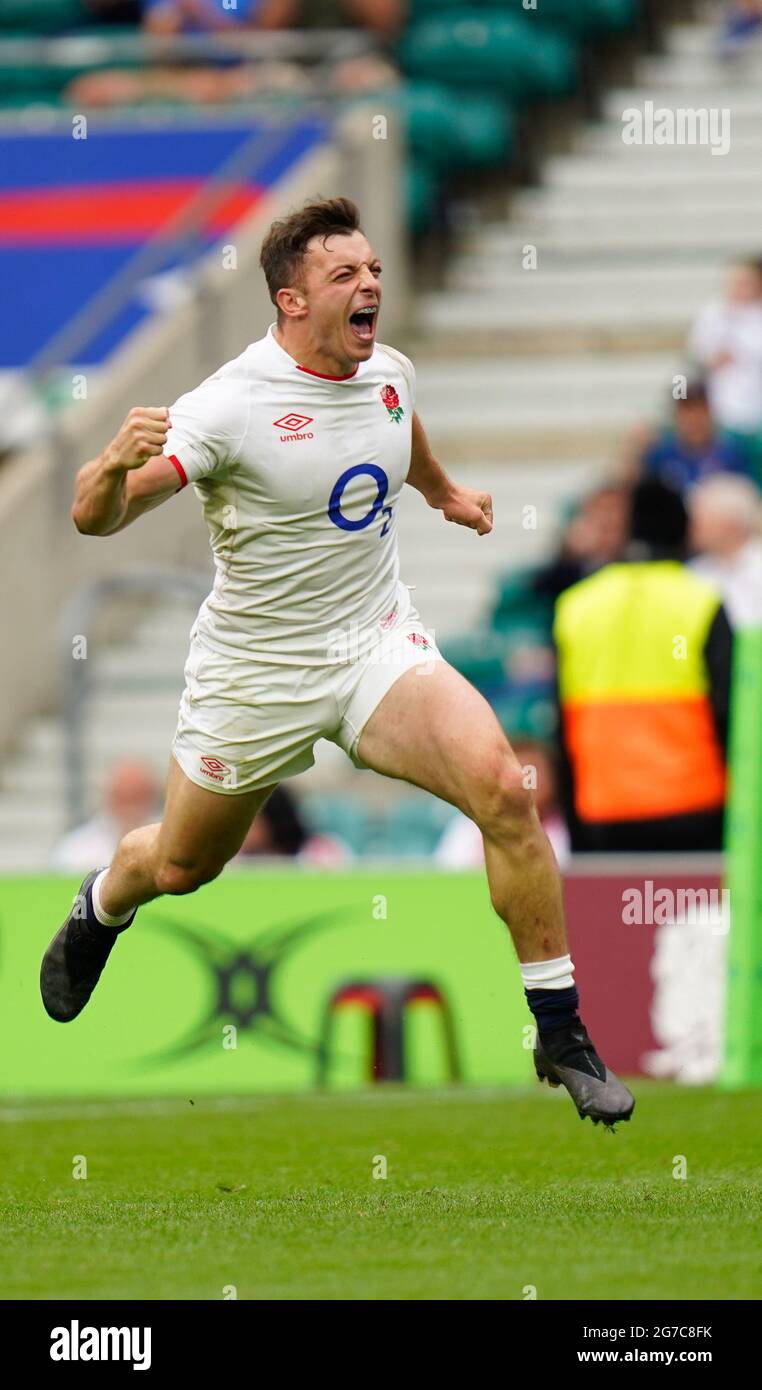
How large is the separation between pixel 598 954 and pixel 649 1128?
2.09 metres

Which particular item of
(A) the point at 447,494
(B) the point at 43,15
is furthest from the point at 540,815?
(B) the point at 43,15

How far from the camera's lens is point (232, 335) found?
15.8 meters

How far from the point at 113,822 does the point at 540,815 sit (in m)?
1.97

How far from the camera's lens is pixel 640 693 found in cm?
1024

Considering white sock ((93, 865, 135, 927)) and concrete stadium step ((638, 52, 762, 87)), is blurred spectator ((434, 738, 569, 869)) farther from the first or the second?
concrete stadium step ((638, 52, 762, 87))

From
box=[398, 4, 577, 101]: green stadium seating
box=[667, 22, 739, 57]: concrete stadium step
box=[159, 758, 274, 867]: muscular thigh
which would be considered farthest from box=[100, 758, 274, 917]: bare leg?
box=[667, 22, 739, 57]: concrete stadium step

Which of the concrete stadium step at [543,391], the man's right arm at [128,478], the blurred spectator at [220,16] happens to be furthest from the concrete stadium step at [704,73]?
the man's right arm at [128,478]

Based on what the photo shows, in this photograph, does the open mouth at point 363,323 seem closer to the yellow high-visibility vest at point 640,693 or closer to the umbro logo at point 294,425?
the umbro logo at point 294,425

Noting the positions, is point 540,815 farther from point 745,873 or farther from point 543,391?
point 543,391

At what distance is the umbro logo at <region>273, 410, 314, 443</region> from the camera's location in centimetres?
708

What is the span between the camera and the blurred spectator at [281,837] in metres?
11.6

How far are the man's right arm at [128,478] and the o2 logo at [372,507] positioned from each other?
1.94 ft
